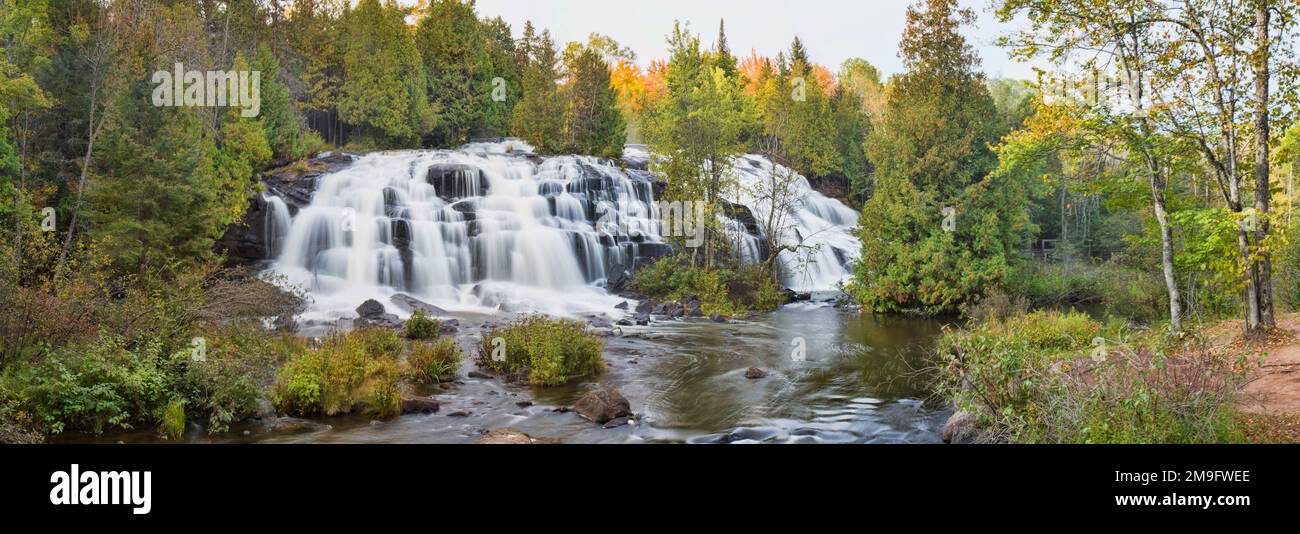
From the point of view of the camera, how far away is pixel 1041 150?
14641 mm

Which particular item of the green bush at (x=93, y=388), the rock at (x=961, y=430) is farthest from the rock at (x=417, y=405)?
the rock at (x=961, y=430)

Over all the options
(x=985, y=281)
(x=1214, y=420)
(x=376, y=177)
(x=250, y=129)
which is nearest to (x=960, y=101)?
(x=985, y=281)

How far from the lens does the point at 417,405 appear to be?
11375 mm

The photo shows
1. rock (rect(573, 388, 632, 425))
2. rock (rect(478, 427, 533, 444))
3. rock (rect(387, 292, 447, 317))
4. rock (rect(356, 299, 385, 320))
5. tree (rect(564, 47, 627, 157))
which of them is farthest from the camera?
tree (rect(564, 47, 627, 157))

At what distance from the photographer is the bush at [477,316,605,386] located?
1316 cm

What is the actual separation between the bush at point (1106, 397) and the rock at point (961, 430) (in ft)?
1.00

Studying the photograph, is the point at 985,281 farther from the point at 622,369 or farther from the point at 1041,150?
the point at 622,369

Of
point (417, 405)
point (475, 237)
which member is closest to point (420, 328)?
point (417, 405)

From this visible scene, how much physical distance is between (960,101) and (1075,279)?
6.61 meters

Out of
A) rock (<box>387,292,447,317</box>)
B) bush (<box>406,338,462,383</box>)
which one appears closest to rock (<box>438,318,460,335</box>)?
rock (<box>387,292,447,317</box>)

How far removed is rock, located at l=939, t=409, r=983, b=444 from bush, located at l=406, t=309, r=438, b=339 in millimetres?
11179

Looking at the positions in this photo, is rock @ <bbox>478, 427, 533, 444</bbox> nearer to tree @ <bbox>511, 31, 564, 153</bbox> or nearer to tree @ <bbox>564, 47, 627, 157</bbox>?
tree @ <bbox>511, 31, 564, 153</bbox>
